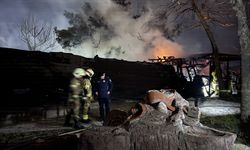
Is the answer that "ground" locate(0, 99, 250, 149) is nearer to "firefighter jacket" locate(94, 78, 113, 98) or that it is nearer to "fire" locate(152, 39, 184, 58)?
"firefighter jacket" locate(94, 78, 113, 98)

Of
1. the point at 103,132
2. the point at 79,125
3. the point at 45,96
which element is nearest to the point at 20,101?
the point at 45,96

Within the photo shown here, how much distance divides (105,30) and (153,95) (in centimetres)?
3458

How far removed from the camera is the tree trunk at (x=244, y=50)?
34.3 ft

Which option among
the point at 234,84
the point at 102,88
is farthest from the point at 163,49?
the point at 102,88

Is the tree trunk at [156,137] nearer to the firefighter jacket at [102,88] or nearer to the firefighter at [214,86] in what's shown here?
the firefighter jacket at [102,88]

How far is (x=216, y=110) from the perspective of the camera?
547 inches

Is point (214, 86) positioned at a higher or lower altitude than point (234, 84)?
lower

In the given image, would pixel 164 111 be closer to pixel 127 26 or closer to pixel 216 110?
pixel 216 110

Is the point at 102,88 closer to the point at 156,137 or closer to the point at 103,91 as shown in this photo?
the point at 103,91

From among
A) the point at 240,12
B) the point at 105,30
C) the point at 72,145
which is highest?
the point at 105,30

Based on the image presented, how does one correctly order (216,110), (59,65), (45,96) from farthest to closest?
(59,65) < (45,96) < (216,110)

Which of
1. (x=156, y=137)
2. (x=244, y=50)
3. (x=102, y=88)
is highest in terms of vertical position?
(x=244, y=50)

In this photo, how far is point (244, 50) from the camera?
1048cm

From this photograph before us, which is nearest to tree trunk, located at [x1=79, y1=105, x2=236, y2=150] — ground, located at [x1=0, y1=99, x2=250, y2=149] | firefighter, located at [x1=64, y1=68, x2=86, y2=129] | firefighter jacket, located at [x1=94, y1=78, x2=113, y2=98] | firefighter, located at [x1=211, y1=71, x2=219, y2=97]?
ground, located at [x1=0, y1=99, x2=250, y2=149]
